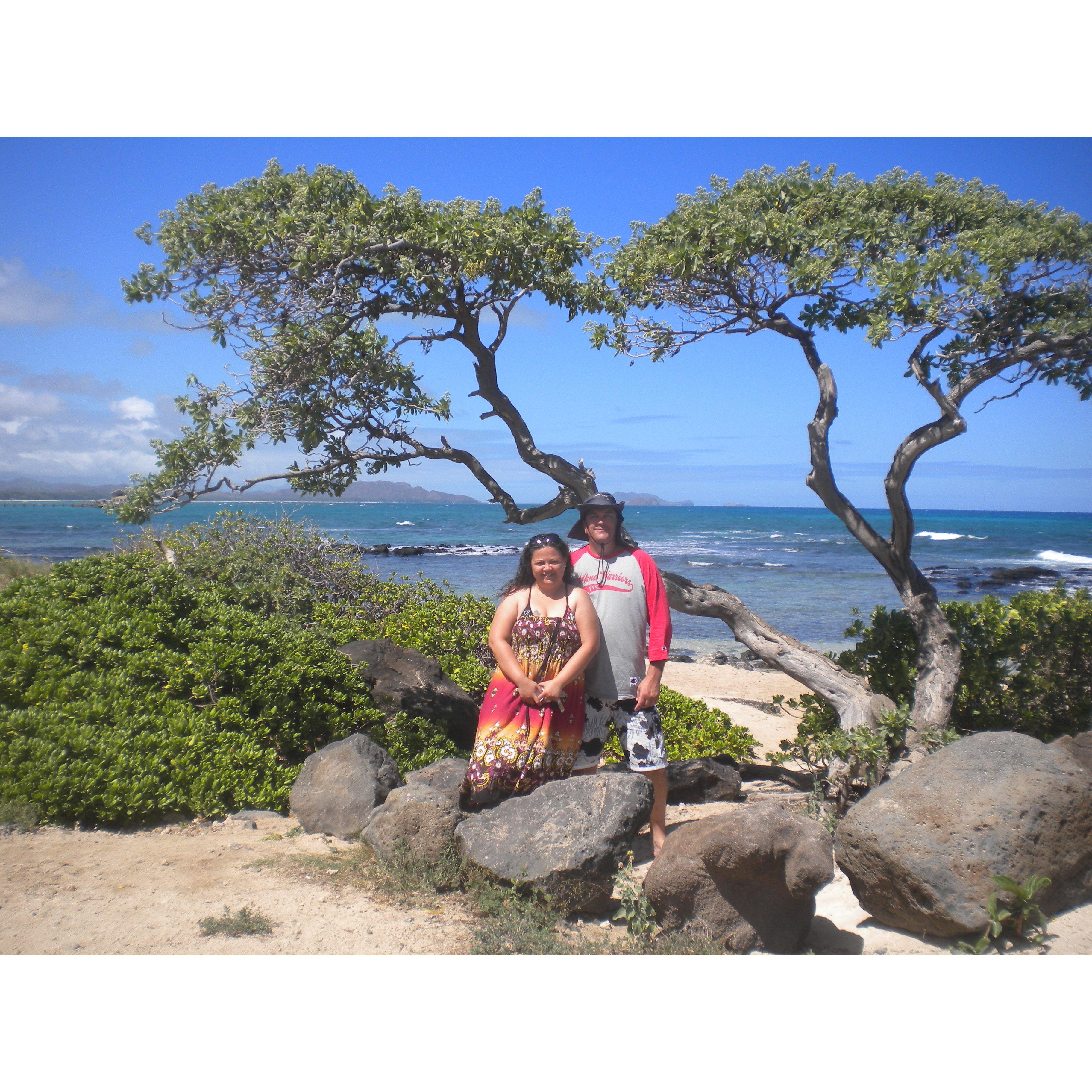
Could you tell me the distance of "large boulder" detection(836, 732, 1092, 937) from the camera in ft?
11.7

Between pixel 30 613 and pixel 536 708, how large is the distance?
3.94m

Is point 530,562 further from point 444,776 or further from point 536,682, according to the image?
point 444,776

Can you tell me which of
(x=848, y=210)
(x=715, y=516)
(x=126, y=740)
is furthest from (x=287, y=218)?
(x=715, y=516)

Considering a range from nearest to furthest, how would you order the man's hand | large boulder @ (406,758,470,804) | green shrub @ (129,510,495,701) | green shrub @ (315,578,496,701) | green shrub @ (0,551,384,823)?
the man's hand, green shrub @ (0,551,384,823), large boulder @ (406,758,470,804), green shrub @ (315,578,496,701), green shrub @ (129,510,495,701)

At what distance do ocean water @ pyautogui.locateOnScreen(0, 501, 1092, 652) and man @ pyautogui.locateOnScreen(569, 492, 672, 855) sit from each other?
2586mm

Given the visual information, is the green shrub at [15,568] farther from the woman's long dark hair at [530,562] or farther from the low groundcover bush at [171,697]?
the woman's long dark hair at [530,562]

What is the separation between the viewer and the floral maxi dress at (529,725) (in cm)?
450

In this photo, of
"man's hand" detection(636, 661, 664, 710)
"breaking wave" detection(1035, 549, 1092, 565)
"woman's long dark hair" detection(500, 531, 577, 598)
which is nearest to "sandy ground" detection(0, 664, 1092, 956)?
"man's hand" detection(636, 661, 664, 710)

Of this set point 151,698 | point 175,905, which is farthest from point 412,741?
point 175,905

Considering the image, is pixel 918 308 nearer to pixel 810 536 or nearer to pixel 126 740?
pixel 126 740

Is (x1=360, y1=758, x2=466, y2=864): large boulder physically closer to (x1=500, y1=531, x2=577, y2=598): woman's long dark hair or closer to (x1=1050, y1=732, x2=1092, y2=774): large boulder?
(x1=500, y1=531, x2=577, y2=598): woman's long dark hair

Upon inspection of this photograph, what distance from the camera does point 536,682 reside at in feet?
14.8

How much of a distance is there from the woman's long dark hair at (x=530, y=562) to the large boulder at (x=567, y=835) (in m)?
1.16

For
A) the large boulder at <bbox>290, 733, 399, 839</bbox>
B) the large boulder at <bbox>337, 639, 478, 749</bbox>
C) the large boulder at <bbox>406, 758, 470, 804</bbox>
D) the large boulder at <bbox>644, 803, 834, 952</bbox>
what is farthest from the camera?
the large boulder at <bbox>337, 639, 478, 749</bbox>
